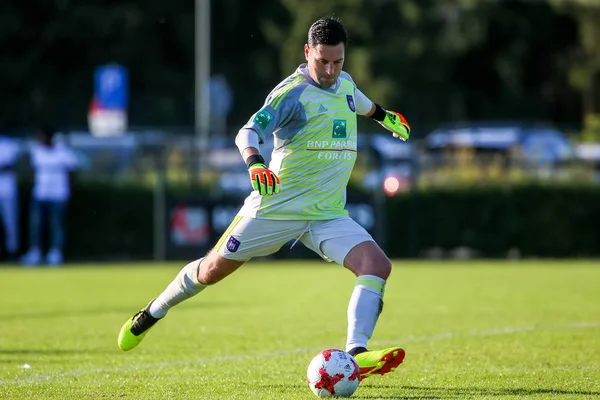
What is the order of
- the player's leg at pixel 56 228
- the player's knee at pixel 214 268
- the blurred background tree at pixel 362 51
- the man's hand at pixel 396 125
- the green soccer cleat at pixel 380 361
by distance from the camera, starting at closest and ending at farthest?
the green soccer cleat at pixel 380 361
the player's knee at pixel 214 268
the man's hand at pixel 396 125
the player's leg at pixel 56 228
the blurred background tree at pixel 362 51

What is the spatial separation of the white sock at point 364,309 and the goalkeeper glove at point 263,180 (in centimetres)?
86

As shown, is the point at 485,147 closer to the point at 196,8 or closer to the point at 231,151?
the point at 231,151

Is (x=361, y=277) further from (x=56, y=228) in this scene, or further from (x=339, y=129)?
(x=56, y=228)

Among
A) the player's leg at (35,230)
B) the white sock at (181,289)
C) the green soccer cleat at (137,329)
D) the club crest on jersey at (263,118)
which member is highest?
the club crest on jersey at (263,118)

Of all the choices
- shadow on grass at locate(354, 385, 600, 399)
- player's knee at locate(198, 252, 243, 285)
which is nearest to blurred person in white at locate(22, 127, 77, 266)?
player's knee at locate(198, 252, 243, 285)

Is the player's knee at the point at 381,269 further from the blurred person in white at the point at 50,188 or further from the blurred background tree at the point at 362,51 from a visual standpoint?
the blurred background tree at the point at 362,51

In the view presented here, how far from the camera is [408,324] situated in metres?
11.2

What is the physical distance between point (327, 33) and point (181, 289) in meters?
2.05

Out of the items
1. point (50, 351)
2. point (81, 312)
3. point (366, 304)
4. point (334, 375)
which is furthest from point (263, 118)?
point (81, 312)

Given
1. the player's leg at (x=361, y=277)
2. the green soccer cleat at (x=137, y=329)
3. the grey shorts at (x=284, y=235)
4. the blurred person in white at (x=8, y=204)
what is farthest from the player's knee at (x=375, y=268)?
the blurred person in white at (x=8, y=204)

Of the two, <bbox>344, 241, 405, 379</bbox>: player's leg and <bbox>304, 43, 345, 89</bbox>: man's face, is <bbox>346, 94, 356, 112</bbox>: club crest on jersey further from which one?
<bbox>344, 241, 405, 379</bbox>: player's leg

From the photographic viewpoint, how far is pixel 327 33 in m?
7.41

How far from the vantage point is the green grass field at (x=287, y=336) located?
7.46 meters

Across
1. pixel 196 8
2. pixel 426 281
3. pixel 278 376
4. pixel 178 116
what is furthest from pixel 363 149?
pixel 196 8
